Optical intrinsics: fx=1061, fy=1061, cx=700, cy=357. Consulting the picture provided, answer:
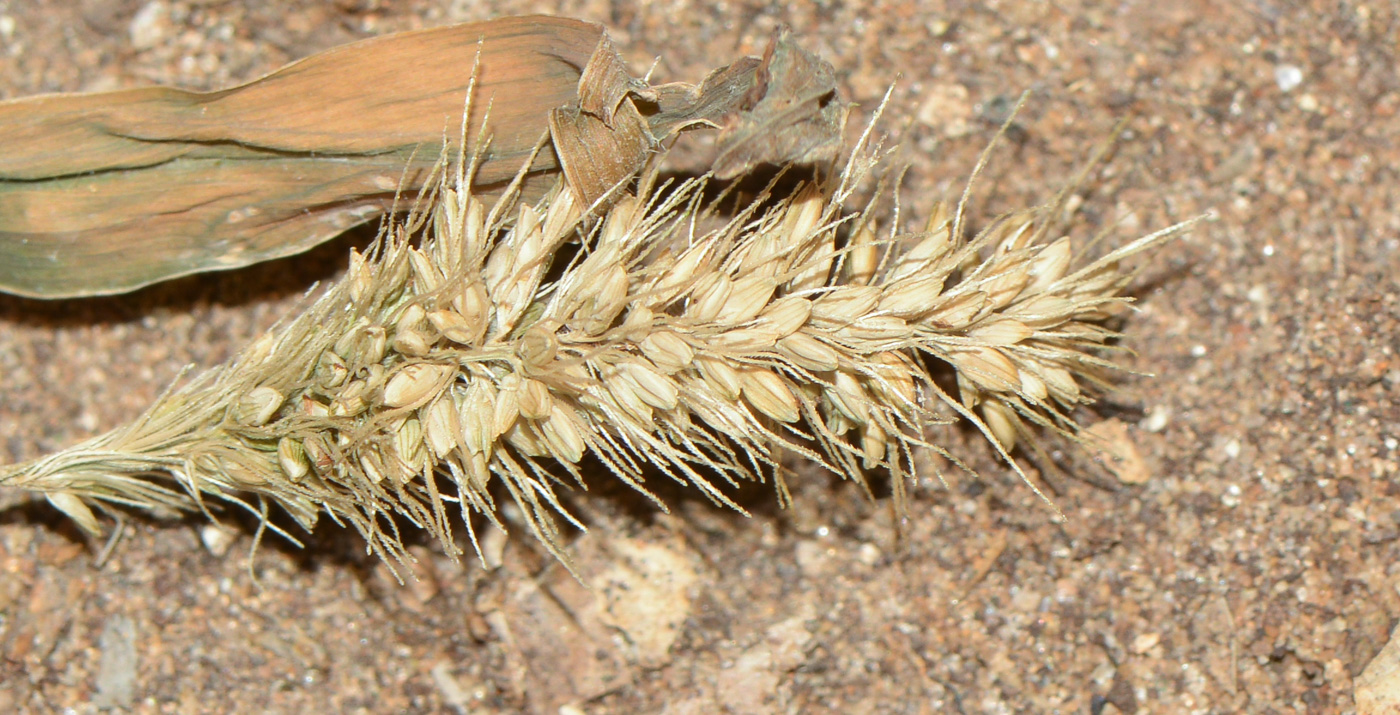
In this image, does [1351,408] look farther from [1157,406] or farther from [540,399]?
[540,399]

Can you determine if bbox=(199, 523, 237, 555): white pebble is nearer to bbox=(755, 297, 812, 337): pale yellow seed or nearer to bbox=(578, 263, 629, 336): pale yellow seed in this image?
bbox=(578, 263, 629, 336): pale yellow seed

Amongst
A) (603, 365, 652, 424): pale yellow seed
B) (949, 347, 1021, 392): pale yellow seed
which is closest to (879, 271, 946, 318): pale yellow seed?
(949, 347, 1021, 392): pale yellow seed

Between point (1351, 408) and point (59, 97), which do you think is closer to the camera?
point (59, 97)

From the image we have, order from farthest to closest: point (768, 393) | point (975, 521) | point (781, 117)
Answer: point (975, 521) < point (768, 393) < point (781, 117)

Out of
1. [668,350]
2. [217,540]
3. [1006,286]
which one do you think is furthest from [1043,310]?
[217,540]

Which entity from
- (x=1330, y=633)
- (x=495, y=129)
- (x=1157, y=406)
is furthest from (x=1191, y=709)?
(x=495, y=129)

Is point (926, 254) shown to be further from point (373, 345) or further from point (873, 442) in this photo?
point (373, 345)
